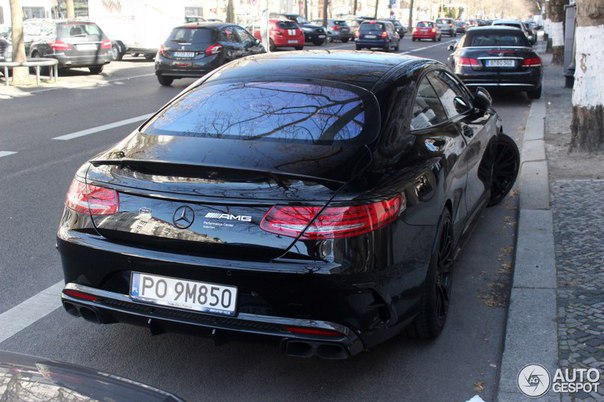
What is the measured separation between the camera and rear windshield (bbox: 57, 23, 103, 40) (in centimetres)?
2169

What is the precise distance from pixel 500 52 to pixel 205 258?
41.3ft

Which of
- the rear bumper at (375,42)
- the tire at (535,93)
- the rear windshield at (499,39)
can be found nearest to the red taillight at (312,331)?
the tire at (535,93)

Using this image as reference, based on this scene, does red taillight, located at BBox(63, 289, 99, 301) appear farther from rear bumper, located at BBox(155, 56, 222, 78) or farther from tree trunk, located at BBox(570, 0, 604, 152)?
rear bumper, located at BBox(155, 56, 222, 78)

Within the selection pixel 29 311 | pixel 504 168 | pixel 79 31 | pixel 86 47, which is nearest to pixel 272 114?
pixel 29 311

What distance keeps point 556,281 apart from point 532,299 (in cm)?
39

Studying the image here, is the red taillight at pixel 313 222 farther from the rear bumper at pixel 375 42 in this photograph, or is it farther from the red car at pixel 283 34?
the rear bumper at pixel 375 42

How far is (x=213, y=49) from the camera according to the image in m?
18.9

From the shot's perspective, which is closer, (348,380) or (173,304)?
(173,304)

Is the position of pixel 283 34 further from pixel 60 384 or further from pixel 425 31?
pixel 60 384

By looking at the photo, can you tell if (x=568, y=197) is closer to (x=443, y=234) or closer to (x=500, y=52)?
(x=443, y=234)

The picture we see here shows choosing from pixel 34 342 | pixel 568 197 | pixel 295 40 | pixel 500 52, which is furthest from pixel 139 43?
pixel 34 342

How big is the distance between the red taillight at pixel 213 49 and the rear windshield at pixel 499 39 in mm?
6469

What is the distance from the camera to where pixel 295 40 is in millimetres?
36062

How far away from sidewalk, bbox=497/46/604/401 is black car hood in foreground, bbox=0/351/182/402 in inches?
82.6
